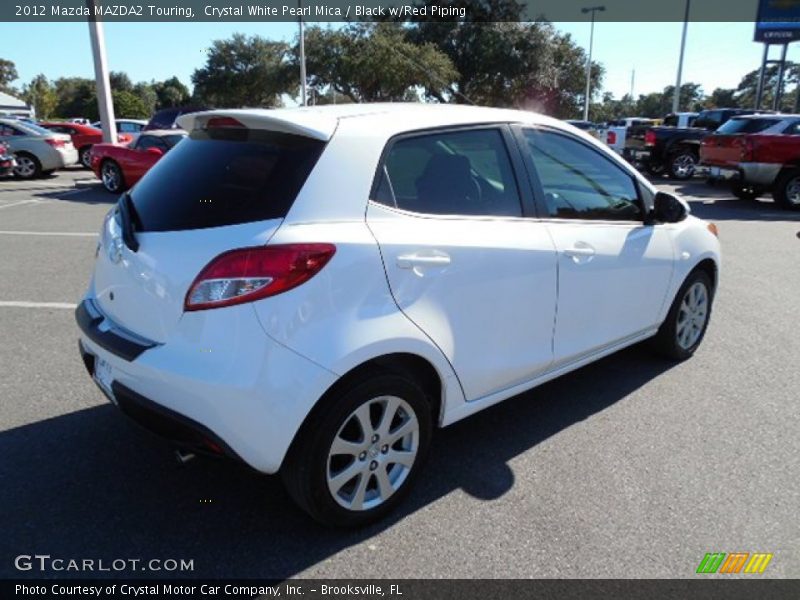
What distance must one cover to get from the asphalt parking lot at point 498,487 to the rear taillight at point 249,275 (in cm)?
104

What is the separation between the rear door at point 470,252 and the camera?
249 cm

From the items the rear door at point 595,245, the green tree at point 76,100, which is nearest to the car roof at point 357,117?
the rear door at point 595,245

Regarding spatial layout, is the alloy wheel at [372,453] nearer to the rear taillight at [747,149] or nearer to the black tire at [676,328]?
the black tire at [676,328]

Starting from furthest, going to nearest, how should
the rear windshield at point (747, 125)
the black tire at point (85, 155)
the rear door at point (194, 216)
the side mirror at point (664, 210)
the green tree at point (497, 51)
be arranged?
the green tree at point (497, 51) → the black tire at point (85, 155) → the rear windshield at point (747, 125) → the side mirror at point (664, 210) → the rear door at point (194, 216)

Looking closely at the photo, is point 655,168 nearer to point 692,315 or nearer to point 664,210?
point 692,315

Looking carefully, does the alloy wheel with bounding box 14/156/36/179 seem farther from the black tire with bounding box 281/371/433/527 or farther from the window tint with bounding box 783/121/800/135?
the window tint with bounding box 783/121/800/135

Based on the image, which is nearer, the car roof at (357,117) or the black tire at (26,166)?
the car roof at (357,117)

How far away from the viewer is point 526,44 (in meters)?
39.8

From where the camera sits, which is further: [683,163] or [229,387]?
[683,163]

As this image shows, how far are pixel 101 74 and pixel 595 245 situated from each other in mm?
15005

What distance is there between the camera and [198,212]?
241 centimetres

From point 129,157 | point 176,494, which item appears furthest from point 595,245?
point 129,157

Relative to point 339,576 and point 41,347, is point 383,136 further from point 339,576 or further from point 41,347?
point 41,347

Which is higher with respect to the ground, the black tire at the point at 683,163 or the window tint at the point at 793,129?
the window tint at the point at 793,129
